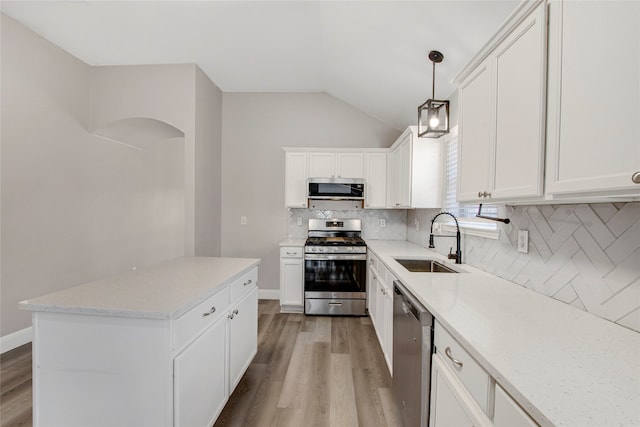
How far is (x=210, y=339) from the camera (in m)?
1.48

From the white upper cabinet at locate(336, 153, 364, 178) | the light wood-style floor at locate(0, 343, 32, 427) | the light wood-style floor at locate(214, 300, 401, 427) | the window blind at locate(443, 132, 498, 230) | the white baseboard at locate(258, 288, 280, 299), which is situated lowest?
the light wood-style floor at locate(214, 300, 401, 427)

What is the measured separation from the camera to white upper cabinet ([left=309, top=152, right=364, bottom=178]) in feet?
11.8

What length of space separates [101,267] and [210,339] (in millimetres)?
2901

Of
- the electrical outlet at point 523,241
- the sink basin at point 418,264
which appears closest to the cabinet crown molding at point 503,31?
the electrical outlet at point 523,241

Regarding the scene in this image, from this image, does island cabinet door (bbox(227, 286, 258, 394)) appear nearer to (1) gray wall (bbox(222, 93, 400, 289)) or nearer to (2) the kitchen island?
(2) the kitchen island

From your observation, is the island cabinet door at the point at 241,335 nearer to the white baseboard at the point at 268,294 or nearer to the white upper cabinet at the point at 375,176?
the white baseboard at the point at 268,294

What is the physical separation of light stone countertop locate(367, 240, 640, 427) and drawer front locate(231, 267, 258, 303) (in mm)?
1166

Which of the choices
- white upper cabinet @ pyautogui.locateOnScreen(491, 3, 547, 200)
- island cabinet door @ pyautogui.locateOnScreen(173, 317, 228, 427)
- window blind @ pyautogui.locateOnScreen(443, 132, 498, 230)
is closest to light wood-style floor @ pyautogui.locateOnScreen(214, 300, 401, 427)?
island cabinet door @ pyautogui.locateOnScreen(173, 317, 228, 427)

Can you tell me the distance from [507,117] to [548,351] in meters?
0.95

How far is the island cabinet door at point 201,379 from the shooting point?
121 centimetres

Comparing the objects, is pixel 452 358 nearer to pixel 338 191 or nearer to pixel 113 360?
pixel 113 360

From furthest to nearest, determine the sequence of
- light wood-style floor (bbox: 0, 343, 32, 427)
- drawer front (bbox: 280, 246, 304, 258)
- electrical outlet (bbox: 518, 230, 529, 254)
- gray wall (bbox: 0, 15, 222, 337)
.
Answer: drawer front (bbox: 280, 246, 304, 258)
gray wall (bbox: 0, 15, 222, 337)
light wood-style floor (bbox: 0, 343, 32, 427)
electrical outlet (bbox: 518, 230, 529, 254)

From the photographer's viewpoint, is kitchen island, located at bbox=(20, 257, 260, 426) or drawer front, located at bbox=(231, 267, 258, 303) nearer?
kitchen island, located at bbox=(20, 257, 260, 426)

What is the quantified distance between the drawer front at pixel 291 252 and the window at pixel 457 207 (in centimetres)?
172
